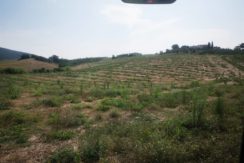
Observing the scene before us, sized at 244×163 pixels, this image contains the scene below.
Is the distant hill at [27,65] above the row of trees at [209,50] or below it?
below

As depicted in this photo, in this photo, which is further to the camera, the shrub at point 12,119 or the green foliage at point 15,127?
the shrub at point 12,119

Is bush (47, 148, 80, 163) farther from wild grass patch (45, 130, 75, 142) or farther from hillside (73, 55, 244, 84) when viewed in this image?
hillside (73, 55, 244, 84)

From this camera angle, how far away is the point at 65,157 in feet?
15.4

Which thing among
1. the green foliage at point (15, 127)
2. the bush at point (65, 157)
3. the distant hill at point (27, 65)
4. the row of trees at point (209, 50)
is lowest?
the green foliage at point (15, 127)

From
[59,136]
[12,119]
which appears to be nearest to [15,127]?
[12,119]

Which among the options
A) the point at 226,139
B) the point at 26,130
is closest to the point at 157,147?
the point at 226,139

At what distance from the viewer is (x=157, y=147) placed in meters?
4.56

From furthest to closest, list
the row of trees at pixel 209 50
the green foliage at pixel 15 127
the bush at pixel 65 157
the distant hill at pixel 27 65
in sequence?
the row of trees at pixel 209 50 → the distant hill at pixel 27 65 → the green foliage at pixel 15 127 → the bush at pixel 65 157

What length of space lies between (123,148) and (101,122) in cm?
263

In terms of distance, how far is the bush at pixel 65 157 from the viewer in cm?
459

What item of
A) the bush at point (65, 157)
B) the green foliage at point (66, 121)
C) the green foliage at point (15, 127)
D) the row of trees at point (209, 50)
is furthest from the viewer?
the row of trees at point (209, 50)

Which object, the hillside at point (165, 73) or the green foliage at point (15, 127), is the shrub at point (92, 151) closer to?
the green foliage at point (15, 127)

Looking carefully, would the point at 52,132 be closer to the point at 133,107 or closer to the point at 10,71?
the point at 133,107

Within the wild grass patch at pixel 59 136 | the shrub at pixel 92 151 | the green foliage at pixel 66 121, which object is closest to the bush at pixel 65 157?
the shrub at pixel 92 151
